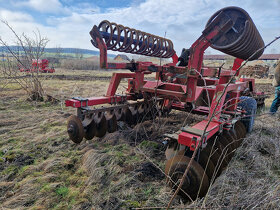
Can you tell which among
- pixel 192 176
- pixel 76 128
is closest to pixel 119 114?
pixel 76 128

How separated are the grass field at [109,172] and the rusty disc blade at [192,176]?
0.46 feet

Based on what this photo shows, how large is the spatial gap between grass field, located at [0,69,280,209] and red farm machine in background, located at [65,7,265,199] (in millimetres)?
245

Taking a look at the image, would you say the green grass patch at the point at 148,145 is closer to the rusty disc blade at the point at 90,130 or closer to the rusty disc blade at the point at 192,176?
the rusty disc blade at the point at 90,130

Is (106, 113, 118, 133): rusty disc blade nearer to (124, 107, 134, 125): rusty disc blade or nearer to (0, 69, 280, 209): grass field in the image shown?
(0, 69, 280, 209): grass field

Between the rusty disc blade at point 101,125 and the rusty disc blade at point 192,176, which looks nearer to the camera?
the rusty disc blade at point 192,176

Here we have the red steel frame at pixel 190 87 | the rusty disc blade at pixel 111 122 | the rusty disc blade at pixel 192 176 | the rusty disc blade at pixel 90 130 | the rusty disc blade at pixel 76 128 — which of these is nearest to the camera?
the rusty disc blade at pixel 192 176

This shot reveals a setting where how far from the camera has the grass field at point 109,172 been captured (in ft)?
7.24

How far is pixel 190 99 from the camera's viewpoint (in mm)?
3455

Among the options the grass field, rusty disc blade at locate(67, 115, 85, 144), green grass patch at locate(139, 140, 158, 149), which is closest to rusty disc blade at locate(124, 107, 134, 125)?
the grass field

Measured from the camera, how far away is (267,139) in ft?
12.6

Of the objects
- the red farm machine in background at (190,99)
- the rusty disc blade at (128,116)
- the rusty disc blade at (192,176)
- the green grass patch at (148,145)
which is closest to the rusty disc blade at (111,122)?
the red farm machine in background at (190,99)

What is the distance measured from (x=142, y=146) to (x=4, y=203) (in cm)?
221

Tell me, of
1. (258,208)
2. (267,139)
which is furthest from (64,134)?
(267,139)

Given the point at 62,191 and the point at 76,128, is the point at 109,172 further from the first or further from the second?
the point at 76,128
